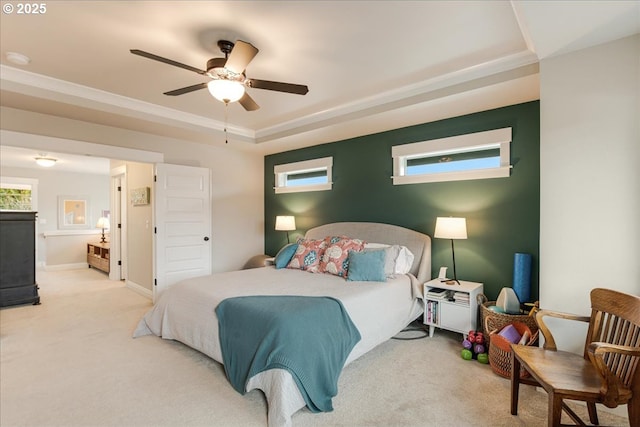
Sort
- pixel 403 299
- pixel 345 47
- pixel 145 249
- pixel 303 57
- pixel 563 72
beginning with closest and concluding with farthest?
pixel 563 72
pixel 345 47
pixel 303 57
pixel 403 299
pixel 145 249

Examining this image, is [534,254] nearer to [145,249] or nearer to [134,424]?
[134,424]

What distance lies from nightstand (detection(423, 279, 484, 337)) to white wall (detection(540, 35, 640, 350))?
2.69 ft

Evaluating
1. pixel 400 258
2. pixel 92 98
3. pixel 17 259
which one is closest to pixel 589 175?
pixel 400 258

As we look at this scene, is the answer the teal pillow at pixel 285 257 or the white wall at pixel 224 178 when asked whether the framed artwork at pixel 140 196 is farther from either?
the teal pillow at pixel 285 257

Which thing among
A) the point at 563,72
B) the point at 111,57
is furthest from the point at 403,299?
the point at 111,57

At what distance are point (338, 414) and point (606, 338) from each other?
65.6 inches

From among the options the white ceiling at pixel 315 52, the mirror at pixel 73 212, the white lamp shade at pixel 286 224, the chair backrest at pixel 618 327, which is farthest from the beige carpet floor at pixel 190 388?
the mirror at pixel 73 212

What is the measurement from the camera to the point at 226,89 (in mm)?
2367

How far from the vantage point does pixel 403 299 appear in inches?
126

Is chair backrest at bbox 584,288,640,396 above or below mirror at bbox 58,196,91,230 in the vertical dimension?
below

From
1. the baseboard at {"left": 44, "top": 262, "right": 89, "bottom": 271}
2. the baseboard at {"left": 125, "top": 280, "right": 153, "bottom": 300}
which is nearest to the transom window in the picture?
the baseboard at {"left": 44, "top": 262, "right": 89, "bottom": 271}

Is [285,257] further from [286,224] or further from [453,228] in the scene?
[453,228]

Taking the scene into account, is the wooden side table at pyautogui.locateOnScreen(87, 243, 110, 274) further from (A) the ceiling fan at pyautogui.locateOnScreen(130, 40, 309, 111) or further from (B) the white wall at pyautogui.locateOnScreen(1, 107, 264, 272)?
(A) the ceiling fan at pyautogui.locateOnScreen(130, 40, 309, 111)

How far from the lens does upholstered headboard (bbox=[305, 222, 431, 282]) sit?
3650mm
